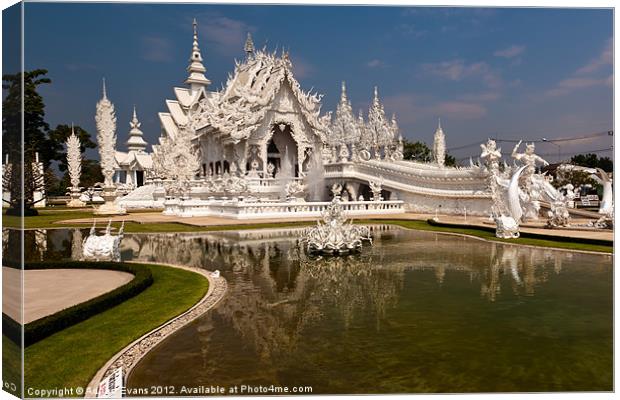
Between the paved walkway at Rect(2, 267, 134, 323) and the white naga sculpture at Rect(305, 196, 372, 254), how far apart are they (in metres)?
4.82

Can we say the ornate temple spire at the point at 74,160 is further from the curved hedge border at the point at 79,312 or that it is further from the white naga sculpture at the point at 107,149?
the curved hedge border at the point at 79,312

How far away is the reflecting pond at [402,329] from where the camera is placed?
491 centimetres

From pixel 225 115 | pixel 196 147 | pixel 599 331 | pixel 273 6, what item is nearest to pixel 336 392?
pixel 599 331

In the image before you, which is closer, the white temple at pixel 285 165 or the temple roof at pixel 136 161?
the white temple at pixel 285 165

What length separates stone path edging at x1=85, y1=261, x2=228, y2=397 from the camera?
16.4 ft

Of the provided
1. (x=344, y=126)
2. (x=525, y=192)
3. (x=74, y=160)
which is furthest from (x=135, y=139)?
(x=525, y=192)

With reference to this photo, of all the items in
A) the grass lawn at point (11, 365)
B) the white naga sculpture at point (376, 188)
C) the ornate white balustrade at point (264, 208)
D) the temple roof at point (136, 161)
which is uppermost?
the temple roof at point (136, 161)

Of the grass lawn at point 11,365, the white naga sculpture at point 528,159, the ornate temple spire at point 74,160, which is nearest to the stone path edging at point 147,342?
the grass lawn at point 11,365

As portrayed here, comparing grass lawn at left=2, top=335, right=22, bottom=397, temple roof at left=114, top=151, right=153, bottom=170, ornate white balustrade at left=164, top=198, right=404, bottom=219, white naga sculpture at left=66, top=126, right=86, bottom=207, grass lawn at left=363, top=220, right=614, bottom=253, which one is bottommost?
grass lawn at left=2, top=335, right=22, bottom=397

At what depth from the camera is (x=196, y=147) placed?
123 feet

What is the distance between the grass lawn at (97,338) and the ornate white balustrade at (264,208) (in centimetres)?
1493

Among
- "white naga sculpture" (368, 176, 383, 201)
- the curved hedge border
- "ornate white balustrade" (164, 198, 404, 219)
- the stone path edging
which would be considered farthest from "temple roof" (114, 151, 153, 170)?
the stone path edging

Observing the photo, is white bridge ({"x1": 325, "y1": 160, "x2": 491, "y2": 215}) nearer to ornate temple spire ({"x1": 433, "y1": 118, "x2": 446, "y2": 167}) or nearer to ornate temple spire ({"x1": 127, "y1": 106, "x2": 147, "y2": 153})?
ornate temple spire ({"x1": 433, "y1": 118, "x2": 446, "y2": 167})

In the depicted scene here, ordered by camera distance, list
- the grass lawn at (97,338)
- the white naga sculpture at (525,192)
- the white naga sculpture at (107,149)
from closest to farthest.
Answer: the grass lawn at (97,338) → the white naga sculpture at (525,192) → the white naga sculpture at (107,149)
